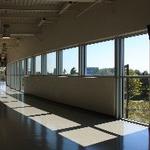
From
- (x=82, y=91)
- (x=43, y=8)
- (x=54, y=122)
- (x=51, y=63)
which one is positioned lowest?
(x=54, y=122)

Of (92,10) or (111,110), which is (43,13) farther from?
(111,110)

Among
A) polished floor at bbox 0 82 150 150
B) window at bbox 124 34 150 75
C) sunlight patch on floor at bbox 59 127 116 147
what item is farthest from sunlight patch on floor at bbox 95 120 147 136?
window at bbox 124 34 150 75

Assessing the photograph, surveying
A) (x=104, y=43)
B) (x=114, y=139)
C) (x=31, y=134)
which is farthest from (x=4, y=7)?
(x=114, y=139)

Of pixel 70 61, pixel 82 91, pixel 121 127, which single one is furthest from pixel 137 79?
pixel 70 61

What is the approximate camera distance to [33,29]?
1972 cm

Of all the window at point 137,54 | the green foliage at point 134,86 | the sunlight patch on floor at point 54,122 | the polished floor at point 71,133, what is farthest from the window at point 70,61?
the green foliage at point 134,86

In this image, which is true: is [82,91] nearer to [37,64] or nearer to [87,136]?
[87,136]

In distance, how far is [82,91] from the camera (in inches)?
509

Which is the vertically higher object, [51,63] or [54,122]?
[51,63]

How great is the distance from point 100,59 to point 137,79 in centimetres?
293

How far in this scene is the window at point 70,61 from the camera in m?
14.6

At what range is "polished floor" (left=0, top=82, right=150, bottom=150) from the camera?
655cm

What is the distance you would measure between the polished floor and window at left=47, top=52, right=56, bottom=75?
7045 mm

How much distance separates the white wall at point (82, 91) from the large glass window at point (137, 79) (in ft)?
1.69
